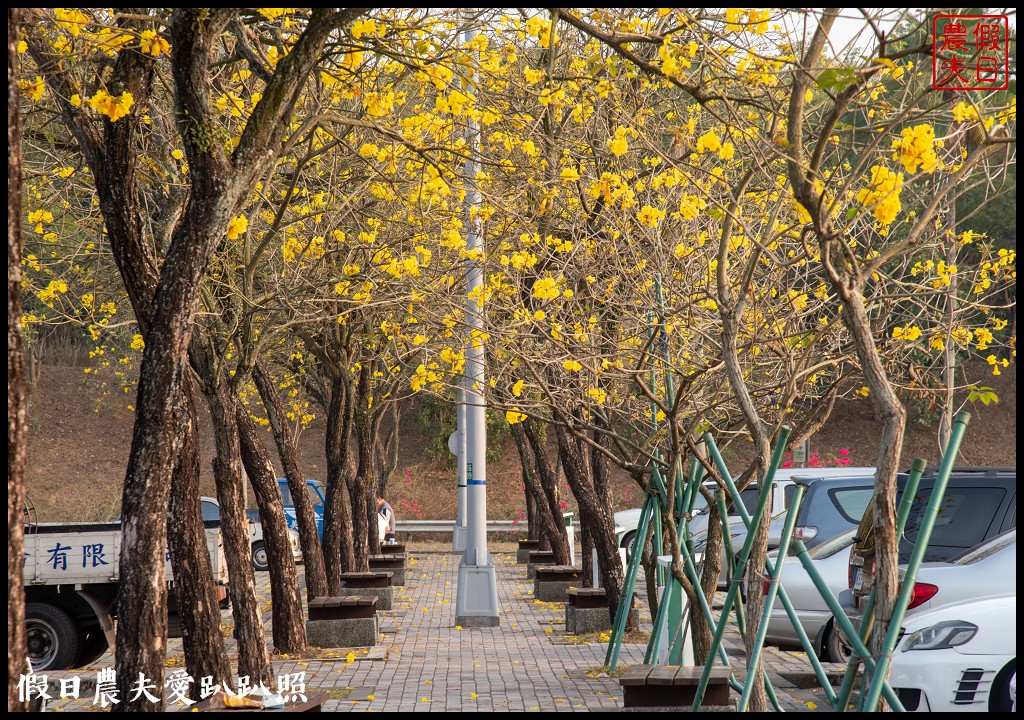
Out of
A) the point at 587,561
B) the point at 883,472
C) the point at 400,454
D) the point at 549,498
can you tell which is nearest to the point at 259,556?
the point at 549,498

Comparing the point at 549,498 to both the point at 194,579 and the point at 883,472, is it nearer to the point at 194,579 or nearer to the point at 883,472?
the point at 194,579

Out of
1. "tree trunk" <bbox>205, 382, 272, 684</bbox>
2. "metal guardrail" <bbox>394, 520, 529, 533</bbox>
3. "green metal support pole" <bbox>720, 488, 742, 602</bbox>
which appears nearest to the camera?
"green metal support pole" <bbox>720, 488, 742, 602</bbox>

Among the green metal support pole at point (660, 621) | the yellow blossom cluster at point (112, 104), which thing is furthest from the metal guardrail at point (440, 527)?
the yellow blossom cluster at point (112, 104)

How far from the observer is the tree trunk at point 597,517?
11.7 m

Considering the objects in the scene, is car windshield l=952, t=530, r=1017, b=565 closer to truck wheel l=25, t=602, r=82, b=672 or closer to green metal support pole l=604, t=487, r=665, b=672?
green metal support pole l=604, t=487, r=665, b=672

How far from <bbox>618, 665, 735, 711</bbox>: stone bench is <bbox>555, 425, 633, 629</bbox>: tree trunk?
13.3 ft

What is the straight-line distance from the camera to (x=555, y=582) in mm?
16344

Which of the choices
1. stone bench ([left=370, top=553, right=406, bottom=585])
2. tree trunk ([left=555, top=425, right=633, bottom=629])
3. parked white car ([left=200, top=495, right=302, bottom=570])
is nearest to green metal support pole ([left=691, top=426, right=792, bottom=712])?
tree trunk ([left=555, top=425, right=633, bottom=629])

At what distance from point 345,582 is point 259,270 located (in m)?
4.77

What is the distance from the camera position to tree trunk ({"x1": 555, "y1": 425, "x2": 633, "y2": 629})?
38.5 ft

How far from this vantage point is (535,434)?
1769cm

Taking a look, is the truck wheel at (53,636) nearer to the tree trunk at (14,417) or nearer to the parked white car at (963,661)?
the tree trunk at (14,417)

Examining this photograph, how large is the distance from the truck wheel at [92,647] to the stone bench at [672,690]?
6.08m

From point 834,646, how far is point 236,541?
5.48 metres
